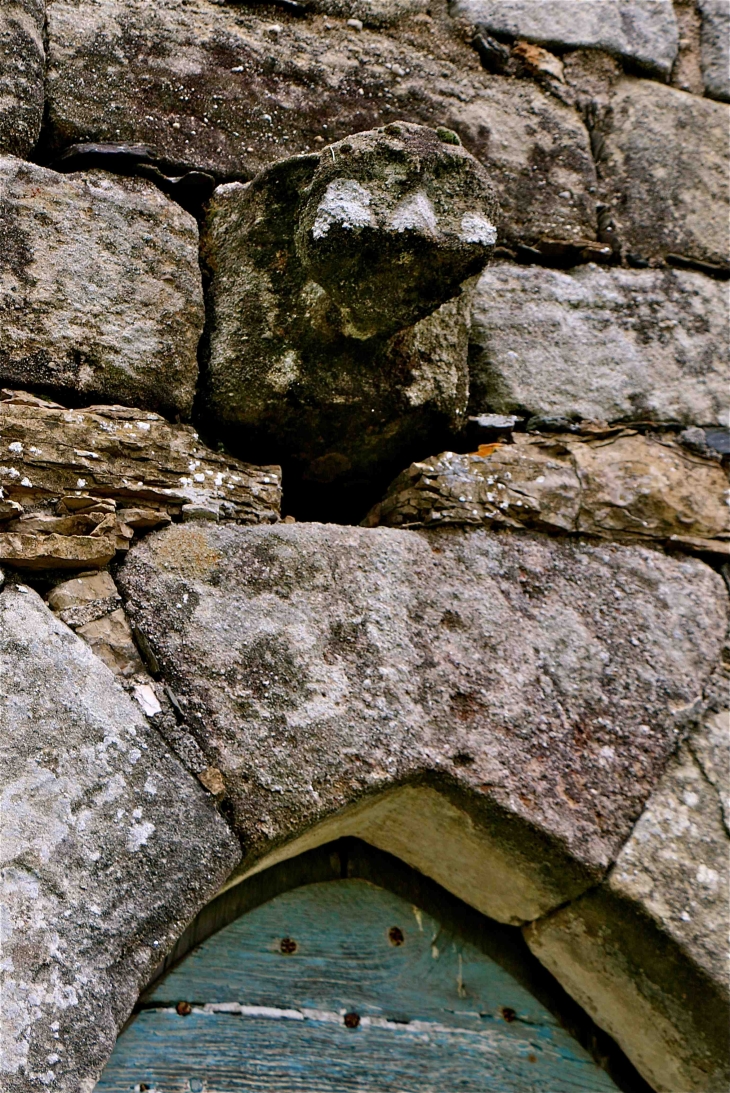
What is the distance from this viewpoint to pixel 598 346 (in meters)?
1.91

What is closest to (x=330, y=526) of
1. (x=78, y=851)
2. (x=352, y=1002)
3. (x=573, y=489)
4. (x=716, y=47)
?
(x=573, y=489)

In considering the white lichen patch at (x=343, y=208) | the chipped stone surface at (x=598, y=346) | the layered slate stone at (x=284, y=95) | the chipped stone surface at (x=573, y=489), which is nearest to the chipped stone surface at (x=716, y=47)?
the layered slate stone at (x=284, y=95)

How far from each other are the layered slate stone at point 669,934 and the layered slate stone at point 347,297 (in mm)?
685

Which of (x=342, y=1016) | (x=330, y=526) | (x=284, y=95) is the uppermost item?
(x=284, y=95)

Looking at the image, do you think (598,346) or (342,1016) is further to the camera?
(598,346)

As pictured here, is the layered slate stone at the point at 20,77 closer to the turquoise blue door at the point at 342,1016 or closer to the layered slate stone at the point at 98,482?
the layered slate stone at the point at 98,482

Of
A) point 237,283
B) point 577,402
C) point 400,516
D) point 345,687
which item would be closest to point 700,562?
point 577,402

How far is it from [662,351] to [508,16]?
0.79 meters

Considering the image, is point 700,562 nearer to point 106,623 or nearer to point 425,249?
point 425,249

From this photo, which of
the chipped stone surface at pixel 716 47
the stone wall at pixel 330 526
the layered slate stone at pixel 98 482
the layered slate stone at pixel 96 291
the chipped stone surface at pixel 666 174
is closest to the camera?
the stone wall at pixel 330 526

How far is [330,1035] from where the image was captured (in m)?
1.50

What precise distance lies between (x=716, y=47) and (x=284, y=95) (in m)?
1.04

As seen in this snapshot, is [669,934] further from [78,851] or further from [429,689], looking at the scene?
[78,851]

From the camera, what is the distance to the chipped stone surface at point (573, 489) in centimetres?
165
